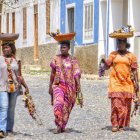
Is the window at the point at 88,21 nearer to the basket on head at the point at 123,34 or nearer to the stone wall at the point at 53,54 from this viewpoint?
the stone wall at the point at 53,54

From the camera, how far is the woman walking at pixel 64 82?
11.4 metres

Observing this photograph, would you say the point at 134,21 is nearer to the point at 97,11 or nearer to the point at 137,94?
the point at 97,11

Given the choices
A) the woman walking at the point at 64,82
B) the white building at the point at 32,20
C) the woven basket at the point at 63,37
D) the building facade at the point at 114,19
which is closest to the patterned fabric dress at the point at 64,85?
the woman walking at the point at 64,82

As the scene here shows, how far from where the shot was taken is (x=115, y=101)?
11.6 metres

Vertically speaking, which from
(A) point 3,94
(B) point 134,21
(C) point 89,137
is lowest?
(C) point 89,137

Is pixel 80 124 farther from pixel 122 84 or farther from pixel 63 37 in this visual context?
pixel 63 37

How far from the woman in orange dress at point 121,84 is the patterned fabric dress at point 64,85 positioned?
1.93 ft

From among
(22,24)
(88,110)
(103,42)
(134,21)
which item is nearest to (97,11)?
(103,42)

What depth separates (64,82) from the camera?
37.6ft

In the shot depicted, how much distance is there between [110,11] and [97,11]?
1.63m

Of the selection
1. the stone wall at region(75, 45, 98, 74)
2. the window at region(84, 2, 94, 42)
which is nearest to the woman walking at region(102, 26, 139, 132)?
the stone wall at region(75, 45, 98, 74)

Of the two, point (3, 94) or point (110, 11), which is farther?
point (110, 11)

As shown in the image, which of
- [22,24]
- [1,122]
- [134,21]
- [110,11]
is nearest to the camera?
[1,122]

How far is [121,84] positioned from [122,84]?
16 millimetres
